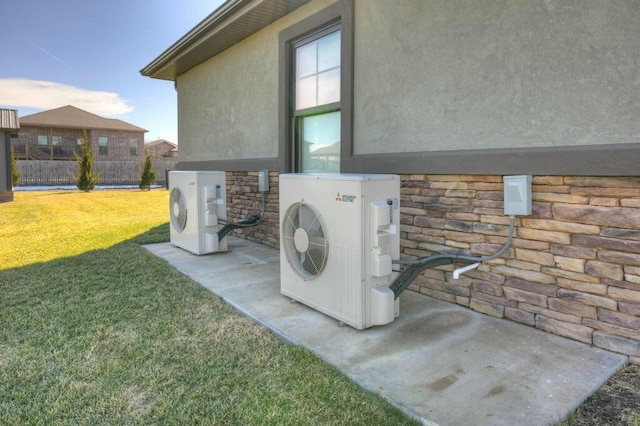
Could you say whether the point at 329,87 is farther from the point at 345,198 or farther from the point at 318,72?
the point at 345,198

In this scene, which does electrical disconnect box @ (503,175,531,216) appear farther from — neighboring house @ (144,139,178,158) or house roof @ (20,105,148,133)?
neighboring house @ (144,139,178,158)

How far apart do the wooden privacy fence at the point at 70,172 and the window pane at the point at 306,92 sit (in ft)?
60.8

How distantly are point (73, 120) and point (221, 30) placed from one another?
27416 millimetres

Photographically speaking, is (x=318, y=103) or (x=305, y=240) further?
(x=318, y=103)

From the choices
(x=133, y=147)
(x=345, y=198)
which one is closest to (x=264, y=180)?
(x=345, y=198)

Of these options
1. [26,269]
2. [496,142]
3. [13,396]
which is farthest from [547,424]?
[26,269]

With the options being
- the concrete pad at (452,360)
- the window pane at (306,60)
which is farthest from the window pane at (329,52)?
the concrete pad at (452,360)

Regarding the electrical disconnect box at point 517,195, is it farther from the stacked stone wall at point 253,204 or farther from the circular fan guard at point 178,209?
the circular fan guard at point 178,209

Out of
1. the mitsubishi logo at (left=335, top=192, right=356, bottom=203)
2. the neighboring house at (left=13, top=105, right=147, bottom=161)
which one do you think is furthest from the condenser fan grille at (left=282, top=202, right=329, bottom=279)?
the neighboring house at (left=13, top=105, right=147, bottom=161)

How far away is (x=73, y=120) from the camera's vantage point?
28281 mm

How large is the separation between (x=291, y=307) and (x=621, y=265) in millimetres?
2408

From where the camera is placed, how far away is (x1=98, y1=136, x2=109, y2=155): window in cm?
2883

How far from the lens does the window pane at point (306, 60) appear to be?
17.2 ft

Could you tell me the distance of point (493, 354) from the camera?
263 cm
